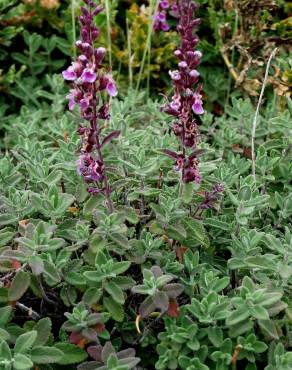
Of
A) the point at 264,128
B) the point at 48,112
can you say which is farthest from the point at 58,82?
the point at 264,128

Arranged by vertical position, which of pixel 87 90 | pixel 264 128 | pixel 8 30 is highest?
pixel 87 90

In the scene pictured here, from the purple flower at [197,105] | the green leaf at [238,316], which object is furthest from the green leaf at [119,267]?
the purple flower at [197,105]

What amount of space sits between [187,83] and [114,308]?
30.1 inches

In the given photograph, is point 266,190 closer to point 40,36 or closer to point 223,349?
point 223,349

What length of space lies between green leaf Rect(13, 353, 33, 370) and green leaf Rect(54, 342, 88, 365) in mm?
166

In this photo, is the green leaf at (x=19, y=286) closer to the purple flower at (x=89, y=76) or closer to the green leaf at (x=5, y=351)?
the green leaf at (x=5, y=351)

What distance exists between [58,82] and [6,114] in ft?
2.07

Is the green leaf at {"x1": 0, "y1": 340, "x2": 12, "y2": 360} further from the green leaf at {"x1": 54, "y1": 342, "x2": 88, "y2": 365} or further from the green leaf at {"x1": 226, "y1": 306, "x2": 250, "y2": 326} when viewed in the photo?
the green leaf at {"x1": 226, "y1": 306, "x2": 250, "y2": 326}

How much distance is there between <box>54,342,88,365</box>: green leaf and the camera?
74.4 inches

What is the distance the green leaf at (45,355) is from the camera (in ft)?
5.94

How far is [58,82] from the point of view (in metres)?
3.53

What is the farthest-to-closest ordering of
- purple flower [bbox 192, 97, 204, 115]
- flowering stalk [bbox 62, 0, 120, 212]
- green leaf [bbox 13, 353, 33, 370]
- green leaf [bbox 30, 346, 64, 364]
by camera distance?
purple flower [bbox 192, 97, 204, 115]
flowering stalk [bbox 62, 0, 120, 212]
green leaf [bbox 30, 346, 64, 364]
green leaf [bbox 13, 353, 33, 370]

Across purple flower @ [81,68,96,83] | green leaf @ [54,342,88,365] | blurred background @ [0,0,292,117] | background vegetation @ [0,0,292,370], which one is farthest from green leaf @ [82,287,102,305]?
blurred background @ [0,0,292,117]

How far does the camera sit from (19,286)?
6.25 ft
